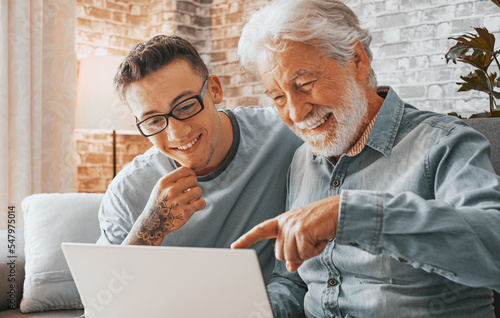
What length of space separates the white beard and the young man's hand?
0.34m

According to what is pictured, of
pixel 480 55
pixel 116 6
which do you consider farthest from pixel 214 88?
pixel 116 6

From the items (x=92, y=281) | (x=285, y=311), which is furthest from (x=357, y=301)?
(x=92, y=281)

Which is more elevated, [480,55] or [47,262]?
[480,55]

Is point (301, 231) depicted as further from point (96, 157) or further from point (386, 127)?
point (96, 157)

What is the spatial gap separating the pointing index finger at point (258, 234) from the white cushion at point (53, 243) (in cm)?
123

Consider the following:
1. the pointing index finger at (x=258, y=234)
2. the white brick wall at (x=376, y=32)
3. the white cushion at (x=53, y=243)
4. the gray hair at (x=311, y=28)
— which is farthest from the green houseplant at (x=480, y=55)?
the pointing index finger at (x=258, y=234)

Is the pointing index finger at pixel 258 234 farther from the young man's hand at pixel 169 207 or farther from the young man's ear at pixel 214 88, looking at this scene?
the young man's ear at pixel 214 88

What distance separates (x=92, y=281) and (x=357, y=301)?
58cm

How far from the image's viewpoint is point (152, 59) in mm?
1515

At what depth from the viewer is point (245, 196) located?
5.22 feet

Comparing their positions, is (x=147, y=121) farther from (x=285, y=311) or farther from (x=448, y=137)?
(x=448, y=137)

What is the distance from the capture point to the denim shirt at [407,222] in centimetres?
90

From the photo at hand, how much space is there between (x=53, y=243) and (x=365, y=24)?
2211mm

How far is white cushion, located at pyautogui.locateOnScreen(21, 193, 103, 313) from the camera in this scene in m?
1.93
